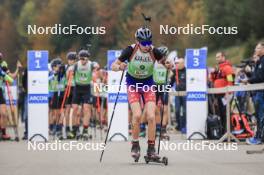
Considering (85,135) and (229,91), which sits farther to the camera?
(85,135)

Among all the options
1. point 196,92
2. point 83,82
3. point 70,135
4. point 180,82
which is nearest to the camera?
point 196,92

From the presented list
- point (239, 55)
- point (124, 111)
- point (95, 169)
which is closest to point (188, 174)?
point (95, 169)

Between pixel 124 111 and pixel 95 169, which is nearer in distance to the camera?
pixel 95 169

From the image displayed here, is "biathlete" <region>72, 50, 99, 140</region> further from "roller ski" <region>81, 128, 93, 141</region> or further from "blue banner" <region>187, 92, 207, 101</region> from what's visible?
"blue banner" <region>187, 92, 207, 101</region>

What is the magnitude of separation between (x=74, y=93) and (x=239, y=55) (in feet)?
138

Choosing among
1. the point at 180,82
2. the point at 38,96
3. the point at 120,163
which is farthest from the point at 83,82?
the point at 120,163

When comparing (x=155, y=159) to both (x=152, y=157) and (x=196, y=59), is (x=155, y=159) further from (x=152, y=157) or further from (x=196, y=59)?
(x=196, y=59)

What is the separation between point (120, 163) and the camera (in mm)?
13977

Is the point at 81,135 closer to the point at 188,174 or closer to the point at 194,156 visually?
the point at 194,156

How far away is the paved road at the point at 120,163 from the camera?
1232 cm

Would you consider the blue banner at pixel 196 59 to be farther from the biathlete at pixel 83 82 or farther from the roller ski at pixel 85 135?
the roller ski at pixel 85 135

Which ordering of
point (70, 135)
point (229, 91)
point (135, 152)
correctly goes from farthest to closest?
point (70, 135) → point (229, 91) → point (135, 152)

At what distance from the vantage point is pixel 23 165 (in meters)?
13.6

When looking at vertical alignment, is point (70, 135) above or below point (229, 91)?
below
